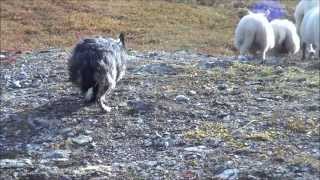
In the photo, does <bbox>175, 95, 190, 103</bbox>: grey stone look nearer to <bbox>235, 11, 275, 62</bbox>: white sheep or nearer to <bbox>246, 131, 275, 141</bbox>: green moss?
<bbox>246, 131, 275, 141</bbox>: green moss

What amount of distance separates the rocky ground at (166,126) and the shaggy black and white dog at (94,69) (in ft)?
0.89

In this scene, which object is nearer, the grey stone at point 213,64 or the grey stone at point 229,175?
the grey stone at point 229,175

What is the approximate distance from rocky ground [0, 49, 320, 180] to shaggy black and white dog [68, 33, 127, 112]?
270mm

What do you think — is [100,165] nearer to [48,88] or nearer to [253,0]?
[48,88]

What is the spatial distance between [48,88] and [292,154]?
4175mm

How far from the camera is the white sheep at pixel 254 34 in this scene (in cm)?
1750

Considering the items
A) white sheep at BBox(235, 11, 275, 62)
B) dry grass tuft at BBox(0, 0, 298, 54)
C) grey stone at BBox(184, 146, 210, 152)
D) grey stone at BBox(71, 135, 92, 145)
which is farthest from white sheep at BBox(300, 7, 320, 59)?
grey stone at BBox(71, 135, 92, 145)

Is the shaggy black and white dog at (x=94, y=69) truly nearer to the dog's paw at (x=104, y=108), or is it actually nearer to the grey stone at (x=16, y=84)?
the dog's paw at (x=104, y=108)

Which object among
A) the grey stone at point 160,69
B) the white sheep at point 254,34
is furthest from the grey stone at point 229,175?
the white sheep at point 254,34

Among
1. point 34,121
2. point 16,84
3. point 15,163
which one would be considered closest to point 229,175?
point 15,163

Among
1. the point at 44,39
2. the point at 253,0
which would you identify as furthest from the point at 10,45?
the point at 253,0

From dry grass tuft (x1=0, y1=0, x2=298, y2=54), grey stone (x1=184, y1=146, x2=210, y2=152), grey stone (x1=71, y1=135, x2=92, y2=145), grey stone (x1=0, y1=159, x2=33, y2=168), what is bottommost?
dry grass tuft (x1=0, y1=0, x2=298, y2=54)

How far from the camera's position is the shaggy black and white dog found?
9.97 meters

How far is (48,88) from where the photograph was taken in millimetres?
11586
